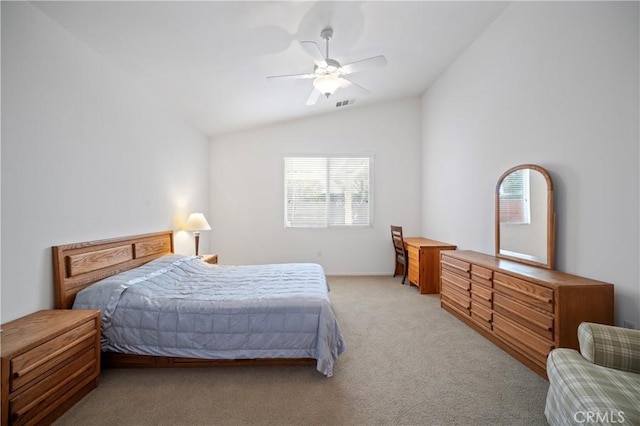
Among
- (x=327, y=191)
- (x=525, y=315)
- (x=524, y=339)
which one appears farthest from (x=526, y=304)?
(x=327, y=191)

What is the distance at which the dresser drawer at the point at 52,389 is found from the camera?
149cm

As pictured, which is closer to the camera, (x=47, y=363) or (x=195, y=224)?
(x=47, y=363)

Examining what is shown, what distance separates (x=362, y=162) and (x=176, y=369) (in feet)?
14.4

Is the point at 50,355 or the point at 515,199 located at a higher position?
the point at 515,199

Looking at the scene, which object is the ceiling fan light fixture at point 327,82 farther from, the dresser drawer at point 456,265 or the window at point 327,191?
the window at point 327,191

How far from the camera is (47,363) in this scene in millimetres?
1653

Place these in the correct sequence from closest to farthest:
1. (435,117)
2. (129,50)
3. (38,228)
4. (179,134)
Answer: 1. (38,228)
2. (129,50)
3. (179,134)
4. (435,117)

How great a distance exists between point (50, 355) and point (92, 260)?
3.37 ft

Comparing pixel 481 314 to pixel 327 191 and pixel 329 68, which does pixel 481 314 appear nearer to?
pixel 329 68

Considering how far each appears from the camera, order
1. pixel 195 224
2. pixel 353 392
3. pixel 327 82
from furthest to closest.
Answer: pixel 195 224, pixel 327 82, pixel 353 392

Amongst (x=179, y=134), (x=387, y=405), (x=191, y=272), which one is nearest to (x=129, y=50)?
(x=179, y=134)

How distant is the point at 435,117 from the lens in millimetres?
4922

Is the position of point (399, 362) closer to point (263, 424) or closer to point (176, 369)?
point (263, 424)

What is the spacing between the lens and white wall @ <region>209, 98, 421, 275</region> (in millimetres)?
5414
